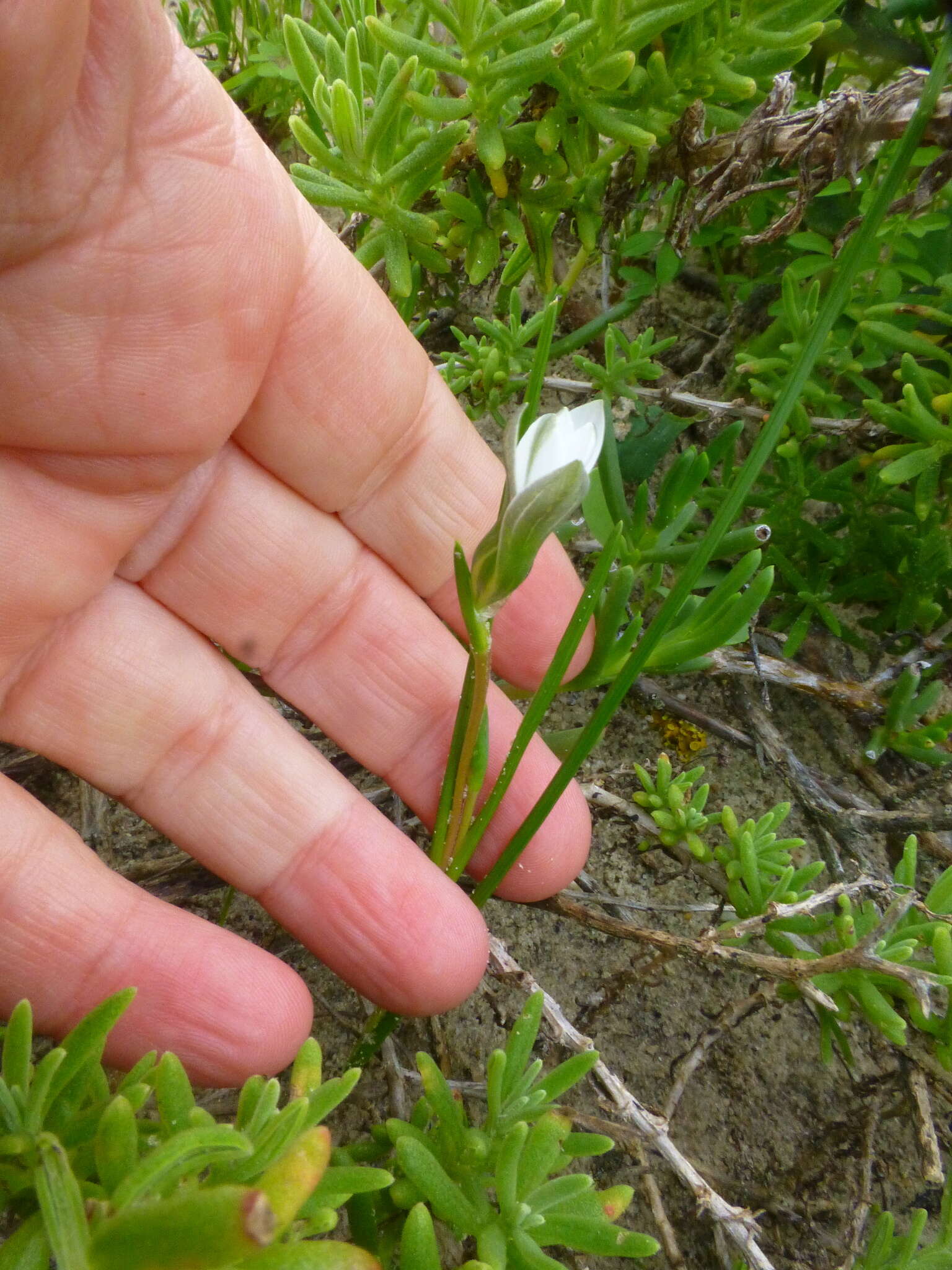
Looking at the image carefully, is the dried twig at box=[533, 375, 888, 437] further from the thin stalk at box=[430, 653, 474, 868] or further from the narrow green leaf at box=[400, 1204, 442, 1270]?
the narrow green leaf at box=[400, 1204, 442, 1270]

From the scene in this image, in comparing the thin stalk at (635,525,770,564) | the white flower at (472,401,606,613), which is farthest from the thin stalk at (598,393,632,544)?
the white flower at (472,401,606,613)

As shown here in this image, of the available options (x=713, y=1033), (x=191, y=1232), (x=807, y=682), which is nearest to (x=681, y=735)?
(x=807, y=682)

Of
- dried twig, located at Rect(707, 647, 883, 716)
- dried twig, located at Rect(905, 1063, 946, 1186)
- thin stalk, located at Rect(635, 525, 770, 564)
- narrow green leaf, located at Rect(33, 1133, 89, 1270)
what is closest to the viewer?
narrow green leaf, located at Rect(33, 1133, 89, 1270)

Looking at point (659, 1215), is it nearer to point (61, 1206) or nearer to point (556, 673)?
point (556, 673)

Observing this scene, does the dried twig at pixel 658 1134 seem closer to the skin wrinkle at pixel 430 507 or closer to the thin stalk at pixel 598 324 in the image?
the skin wrinkle at pixel 430 507

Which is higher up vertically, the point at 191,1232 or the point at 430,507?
the point at 191,1232

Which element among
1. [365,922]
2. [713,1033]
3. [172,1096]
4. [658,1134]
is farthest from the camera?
[713,1033]
